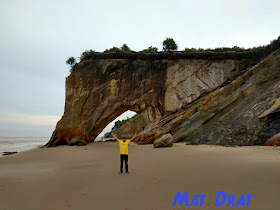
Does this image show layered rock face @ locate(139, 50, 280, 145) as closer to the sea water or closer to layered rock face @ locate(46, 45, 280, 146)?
layered rock face @ locate(46, 45, 280, 146)

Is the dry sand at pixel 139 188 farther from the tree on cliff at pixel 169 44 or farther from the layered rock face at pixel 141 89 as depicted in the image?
the tree on cliff at pixel 169 44

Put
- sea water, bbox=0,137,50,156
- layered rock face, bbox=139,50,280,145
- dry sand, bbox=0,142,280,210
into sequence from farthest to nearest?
sea water, bbox=0,137,50,156 < layered rock face, bbox=139,50,280,145 < dry sand, bbox=0,142,280,210

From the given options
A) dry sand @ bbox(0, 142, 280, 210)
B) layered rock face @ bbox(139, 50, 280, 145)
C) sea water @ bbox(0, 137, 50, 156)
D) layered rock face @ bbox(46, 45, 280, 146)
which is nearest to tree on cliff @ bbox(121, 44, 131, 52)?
layered rock face @ bbox(46, 45, 280, 146)

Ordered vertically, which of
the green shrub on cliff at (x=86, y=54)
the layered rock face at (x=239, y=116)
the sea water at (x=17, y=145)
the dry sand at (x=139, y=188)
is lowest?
the sea water at (x=17, y=145)

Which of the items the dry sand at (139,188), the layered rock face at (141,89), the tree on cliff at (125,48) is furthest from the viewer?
the tree on cliff at (125,48)

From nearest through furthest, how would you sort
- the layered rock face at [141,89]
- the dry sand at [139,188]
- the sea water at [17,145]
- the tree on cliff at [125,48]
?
the dry sand at [139,188] < the layered rock face at [141,89] < the sea water at [17,145] < the tree on cliff at [125,48]

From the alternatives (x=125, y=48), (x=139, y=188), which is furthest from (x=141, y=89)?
(x=139, y=188)

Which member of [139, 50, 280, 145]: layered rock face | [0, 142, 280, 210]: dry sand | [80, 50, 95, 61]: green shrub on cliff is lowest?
[0, 142, 280, 210]: dry sand

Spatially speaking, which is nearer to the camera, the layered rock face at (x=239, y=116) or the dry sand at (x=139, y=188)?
the dry sand at (x=139, y=188)

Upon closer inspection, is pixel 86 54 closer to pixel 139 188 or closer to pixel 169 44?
pixel 169 44

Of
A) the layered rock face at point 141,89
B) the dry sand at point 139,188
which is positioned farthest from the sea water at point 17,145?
the dry sand at point 139,188

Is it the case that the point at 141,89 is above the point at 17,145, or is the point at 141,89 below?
above

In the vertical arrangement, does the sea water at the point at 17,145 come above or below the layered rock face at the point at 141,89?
below

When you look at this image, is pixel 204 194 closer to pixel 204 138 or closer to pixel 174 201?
pixel 174 201
